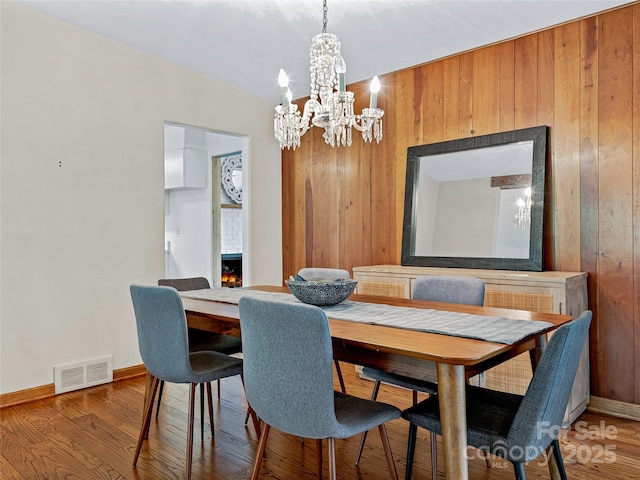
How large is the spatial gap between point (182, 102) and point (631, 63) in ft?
10.9

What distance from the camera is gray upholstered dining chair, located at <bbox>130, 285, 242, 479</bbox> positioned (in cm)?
199

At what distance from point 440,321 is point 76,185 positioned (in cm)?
289

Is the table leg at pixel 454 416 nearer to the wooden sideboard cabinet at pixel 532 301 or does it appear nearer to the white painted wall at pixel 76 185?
the wooden sideboard cabinet at pixel 532 301

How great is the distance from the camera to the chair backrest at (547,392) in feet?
4.30

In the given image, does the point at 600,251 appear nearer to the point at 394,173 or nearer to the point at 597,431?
the point at 597,431

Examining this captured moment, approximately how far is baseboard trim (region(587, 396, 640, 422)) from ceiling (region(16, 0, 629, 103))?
7.93ft

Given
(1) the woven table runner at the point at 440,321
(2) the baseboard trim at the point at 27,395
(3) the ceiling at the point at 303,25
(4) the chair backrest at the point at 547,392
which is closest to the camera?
(4) the chair backrest at the point at 547,392

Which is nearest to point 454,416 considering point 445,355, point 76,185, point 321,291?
point 445,355

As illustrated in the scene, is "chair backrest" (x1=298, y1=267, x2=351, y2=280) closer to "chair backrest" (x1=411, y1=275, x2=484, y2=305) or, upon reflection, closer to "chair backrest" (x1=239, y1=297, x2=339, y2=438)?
"chair backrest" (x1=411, y1=275, x2=484, y2=305)

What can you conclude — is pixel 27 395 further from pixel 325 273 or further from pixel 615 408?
pixel 615 408

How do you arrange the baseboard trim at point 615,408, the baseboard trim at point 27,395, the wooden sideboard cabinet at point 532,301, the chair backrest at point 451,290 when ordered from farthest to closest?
the baseboard trim at point 27,395
the baseboard trim at point 615,408
the wooden sideboard cabinet at point 532,301
the chair backrest at point 451,290

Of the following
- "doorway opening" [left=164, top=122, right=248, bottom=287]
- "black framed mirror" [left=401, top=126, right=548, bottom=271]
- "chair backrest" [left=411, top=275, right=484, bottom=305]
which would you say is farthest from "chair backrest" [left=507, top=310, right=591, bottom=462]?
"doorway opening" [left=164, top=122, right=248, bottom=287]

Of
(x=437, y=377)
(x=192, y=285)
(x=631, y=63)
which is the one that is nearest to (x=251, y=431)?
(x=192, y=285)

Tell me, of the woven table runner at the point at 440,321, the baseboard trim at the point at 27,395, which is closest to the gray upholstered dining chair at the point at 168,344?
the woven table runner at the point at 440,321
